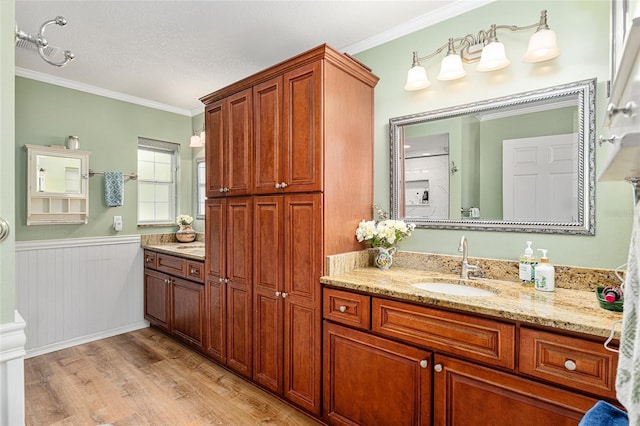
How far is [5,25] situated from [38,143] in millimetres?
2700

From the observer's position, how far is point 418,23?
7.39ft

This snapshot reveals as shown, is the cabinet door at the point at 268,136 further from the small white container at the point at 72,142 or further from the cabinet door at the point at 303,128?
the small white container at the point at 72,142

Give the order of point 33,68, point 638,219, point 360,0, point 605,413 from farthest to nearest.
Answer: point 33,68, point 360,0, point 605,413, point 638,219

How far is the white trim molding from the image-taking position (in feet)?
3.31

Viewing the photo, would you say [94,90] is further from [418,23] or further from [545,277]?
[545,277]

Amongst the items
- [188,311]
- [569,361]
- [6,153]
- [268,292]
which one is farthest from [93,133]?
[569,361]

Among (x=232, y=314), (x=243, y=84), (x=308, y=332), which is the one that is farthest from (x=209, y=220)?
(x=308, y=332)

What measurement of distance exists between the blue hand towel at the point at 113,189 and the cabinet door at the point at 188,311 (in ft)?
3.56

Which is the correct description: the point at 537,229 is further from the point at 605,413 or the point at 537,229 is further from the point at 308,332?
the point at 308,332

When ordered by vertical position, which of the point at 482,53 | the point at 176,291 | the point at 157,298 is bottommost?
the point at 157,298

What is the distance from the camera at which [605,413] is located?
3.26 feet

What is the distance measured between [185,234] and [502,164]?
11.4 feet

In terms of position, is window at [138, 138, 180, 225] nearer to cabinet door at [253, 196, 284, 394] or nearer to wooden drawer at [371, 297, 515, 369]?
cabinet door at [253, 196, 284, 394]

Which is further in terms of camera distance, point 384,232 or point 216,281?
point 216,281
